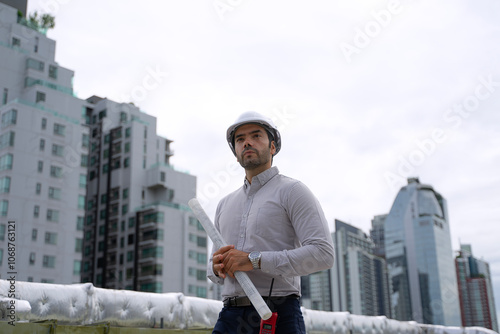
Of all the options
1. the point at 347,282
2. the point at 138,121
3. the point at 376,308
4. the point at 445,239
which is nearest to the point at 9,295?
the point at 138,121

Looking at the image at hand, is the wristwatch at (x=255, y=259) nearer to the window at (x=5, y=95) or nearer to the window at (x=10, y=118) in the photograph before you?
the window at (x=10, y=118)

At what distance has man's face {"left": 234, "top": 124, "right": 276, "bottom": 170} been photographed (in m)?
3.08

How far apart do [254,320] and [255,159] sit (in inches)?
34.7

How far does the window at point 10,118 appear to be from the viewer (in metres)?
50.6

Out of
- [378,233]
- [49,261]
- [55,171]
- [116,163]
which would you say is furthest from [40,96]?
[378,233]

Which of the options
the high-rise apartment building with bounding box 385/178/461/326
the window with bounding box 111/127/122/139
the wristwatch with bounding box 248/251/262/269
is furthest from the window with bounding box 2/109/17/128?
the high-rise apartment building with bounding box 385/178/461/326

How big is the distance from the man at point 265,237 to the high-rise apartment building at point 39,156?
1890 inches

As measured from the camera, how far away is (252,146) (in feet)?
10.1

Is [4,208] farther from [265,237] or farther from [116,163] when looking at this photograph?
[265,237]

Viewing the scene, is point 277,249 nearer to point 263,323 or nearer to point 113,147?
point 263,323

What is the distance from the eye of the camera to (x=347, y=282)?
134 m

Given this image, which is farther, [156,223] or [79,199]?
[156,223]

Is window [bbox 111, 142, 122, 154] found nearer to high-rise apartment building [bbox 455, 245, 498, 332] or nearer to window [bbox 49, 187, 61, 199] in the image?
window [bbox 49, 187, 61, 199]

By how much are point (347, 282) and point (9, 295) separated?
134574 mm
